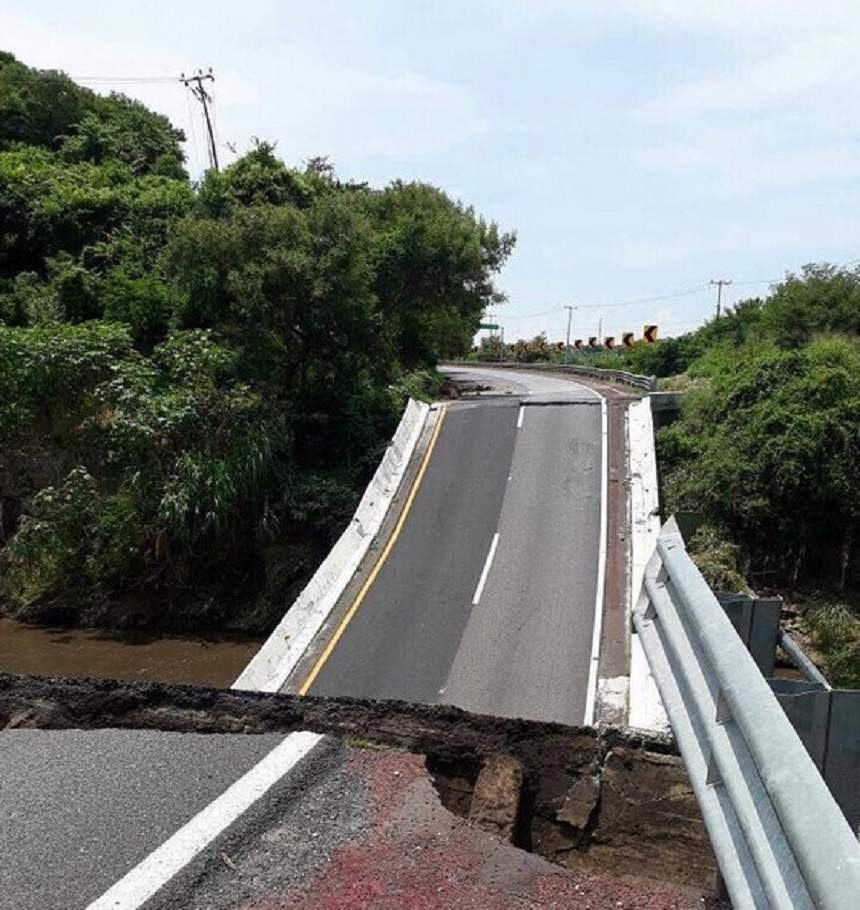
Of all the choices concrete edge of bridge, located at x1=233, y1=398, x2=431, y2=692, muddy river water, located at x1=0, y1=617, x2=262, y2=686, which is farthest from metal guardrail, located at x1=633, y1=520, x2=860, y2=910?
muddy river water, located at x1=0, y1=617, x2=262, y2=686

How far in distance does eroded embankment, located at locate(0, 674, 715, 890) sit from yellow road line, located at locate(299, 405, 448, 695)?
17.4 feet

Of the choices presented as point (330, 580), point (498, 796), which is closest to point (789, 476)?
point (330, 580)

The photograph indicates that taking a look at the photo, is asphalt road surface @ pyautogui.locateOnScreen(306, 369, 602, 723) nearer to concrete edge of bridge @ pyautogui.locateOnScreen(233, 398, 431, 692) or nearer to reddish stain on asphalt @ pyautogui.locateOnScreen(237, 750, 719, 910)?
concrete edge of bridge @ pyautogui.locateOnScreen(233, 398, 431, 692)

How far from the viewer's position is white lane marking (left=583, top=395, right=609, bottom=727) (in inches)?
422

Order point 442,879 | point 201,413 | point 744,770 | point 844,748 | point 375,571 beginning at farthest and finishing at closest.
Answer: point 201,413, point 375,571, point 442,879, point 844,748, point 744,770

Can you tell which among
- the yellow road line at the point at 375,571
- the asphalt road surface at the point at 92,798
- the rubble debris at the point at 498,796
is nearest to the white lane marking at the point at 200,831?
the asphalt road surface at the point at 92,798

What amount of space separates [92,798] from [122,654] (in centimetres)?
1384

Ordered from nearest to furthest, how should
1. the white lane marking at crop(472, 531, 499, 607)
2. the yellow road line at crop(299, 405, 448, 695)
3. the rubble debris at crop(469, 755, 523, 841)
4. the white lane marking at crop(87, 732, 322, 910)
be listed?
the white lane marking at crop(87, 732, 322, 910) → the rubble debris at crop(469, 755, 523, 841) → the yellow road line at crop(299, 405, 448, 695) → the white lane marking at crop(472, 531, 499, 607)

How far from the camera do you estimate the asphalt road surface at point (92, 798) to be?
3539mm

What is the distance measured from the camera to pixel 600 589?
545 inches

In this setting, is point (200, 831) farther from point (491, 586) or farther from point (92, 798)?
point (491, 586)

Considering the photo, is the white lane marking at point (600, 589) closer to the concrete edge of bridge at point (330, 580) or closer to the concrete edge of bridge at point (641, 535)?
the concrete edge of bridge at point (641, 535)

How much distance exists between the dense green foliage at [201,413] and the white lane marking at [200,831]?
46.1 feet

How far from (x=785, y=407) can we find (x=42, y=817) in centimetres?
1986
